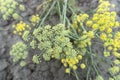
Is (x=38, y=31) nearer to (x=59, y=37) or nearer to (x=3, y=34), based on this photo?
(x=59, y=37)

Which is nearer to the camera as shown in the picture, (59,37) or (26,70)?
(59,37)

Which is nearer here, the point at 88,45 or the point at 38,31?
the point at 38,31

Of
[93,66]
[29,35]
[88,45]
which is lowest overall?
[93,66]

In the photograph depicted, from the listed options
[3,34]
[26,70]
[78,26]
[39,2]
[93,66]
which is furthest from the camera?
[39,2]

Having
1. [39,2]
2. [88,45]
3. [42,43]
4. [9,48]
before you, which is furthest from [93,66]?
[39,2]

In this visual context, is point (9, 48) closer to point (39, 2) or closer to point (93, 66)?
point (39, 2)

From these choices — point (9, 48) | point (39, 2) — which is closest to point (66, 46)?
point (9, 48)

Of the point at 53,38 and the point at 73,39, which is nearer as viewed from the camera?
the point at 53,38

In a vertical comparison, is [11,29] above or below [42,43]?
above

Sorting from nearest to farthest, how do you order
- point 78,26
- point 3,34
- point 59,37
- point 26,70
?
point 59,37 < point 78,26 < point 26,70 < point 3,34
